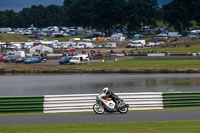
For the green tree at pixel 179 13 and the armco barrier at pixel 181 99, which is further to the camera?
the green tree at pixel 179 13

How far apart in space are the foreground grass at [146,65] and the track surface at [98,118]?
42432 mm

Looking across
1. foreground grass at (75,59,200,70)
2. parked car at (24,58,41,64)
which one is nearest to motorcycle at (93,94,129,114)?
foreground grass at (75,59,200,70)

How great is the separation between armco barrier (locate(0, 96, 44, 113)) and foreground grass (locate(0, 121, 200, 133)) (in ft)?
14.4

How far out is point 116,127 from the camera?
16.2m

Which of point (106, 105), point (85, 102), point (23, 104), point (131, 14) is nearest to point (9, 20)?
point (131, 14)

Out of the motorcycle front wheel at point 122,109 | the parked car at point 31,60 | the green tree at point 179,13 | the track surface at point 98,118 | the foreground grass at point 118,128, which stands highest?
the green tree at point 179,13

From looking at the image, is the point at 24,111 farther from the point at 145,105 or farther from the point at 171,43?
the point at 171,43

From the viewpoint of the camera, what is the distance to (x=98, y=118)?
18641 millimetres

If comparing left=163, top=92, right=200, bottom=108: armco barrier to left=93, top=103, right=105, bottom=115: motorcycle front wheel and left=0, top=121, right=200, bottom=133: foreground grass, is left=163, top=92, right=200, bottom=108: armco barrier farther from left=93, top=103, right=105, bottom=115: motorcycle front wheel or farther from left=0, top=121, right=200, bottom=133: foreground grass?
left=0, top=121, right=200, bottom=133: foreground grass

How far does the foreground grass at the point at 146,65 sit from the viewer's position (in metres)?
62.3

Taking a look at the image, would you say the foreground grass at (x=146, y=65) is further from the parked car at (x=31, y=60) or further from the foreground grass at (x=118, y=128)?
the foreground grass at (x=118, y=128)

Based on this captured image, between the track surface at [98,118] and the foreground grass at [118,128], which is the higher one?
the foreground grass at [118,128]

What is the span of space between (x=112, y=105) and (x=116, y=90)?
22.7 metres

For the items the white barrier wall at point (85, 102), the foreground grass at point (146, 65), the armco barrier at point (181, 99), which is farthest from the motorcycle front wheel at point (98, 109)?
the foreground grass at point (146, 65)
